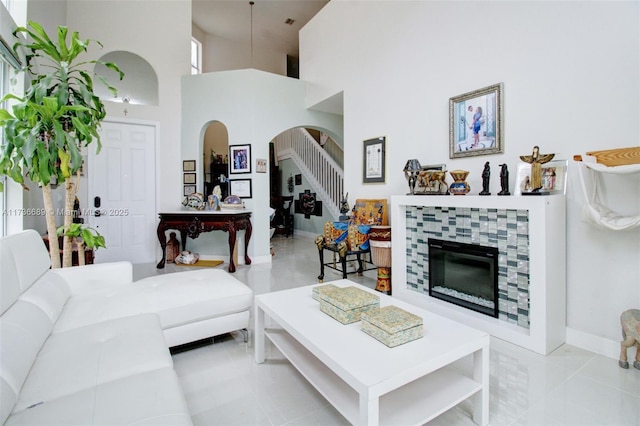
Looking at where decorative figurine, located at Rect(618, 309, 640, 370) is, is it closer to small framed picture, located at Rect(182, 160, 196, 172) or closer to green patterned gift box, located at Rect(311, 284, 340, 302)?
green patterned gift box, located at Rect(311, 284, 340, 302)

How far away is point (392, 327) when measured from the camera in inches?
55.3

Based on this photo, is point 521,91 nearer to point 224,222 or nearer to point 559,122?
point 559,122

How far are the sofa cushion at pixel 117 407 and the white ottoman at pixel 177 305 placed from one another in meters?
0.81

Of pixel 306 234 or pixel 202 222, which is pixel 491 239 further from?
pixel 306 234

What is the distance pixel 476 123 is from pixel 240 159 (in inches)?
145

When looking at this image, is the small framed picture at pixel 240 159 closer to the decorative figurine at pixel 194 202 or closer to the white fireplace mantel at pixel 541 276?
the decorative figurine at pixel 194 202

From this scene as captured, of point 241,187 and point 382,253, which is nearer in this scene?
point 382,253

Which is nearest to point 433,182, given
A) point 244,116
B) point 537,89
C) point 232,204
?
point 537,89

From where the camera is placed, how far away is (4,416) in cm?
93

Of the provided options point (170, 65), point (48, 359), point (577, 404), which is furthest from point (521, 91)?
point (170, 65)

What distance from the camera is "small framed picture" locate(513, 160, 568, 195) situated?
2.37 metres

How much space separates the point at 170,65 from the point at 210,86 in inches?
30.5

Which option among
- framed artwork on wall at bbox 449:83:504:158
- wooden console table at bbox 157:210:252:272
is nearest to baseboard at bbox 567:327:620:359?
framed artwork on wall at bbox 449:83:504:158

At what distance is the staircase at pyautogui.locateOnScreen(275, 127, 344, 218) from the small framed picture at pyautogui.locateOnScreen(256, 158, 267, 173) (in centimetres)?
208
